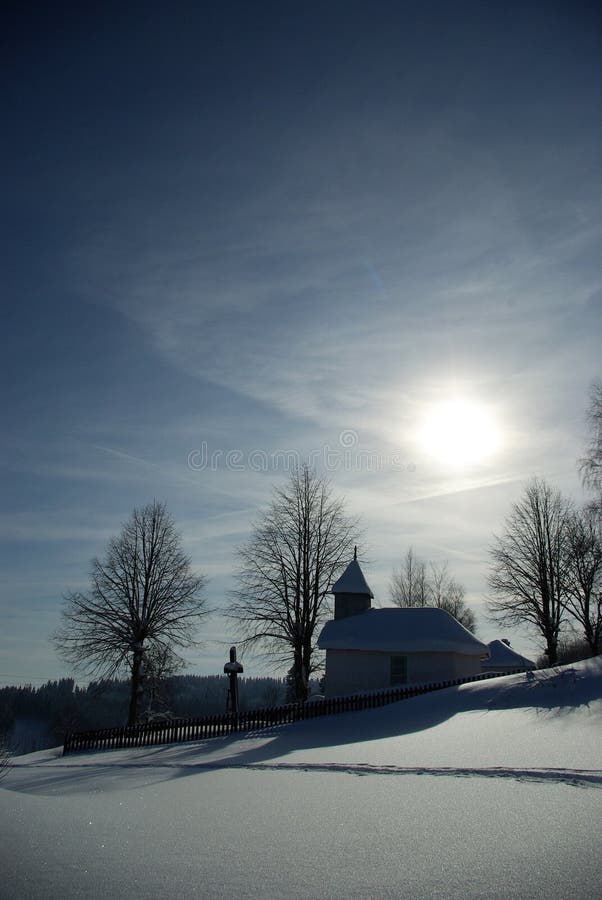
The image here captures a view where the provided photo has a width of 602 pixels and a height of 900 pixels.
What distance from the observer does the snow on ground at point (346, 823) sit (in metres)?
5.39

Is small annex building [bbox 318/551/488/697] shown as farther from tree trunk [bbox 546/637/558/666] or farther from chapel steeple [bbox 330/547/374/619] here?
tree trunk [bbox 546/637/558/666]

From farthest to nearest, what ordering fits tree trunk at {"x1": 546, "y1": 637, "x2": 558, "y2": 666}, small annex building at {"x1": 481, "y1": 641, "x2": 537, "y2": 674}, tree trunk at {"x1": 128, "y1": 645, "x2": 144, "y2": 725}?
small annex building at {"x1": 481, "y1": 641, "x2": 537, "y2": 674}
tree trunk at {"x1": 546, "y1": 637, "x2": 558, "y2": 666}
tree trunk at {"x1": 128, "y1": 645, "x2": 144, "y2": 725}

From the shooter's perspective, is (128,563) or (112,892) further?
(128,563)

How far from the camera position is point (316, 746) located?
1723 centimetres

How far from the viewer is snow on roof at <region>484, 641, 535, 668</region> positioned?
49000 mm

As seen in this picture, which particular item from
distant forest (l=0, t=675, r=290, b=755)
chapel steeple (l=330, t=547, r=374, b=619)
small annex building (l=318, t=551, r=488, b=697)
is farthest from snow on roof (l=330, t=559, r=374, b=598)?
distant forest (l=0, t=675, r=290, b=755)

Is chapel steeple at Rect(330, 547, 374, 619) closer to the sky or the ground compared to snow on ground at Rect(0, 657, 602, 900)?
closer to the sky

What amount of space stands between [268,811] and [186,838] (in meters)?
1.69

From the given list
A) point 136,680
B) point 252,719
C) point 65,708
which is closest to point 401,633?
point 252,719

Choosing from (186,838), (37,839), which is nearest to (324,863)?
(186,838)

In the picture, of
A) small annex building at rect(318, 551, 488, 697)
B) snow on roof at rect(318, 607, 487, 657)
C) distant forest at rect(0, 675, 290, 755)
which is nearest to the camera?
small annex building at rect(318, 551, 488, 697)

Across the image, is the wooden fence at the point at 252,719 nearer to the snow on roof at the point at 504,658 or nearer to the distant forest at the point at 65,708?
the snow on roof at the point at 504,658

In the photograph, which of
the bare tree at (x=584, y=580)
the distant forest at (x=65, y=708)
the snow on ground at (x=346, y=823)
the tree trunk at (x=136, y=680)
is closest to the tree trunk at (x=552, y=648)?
the bare tree at (x=584, y=580)

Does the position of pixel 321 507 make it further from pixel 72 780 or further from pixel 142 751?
pixel 72 780
